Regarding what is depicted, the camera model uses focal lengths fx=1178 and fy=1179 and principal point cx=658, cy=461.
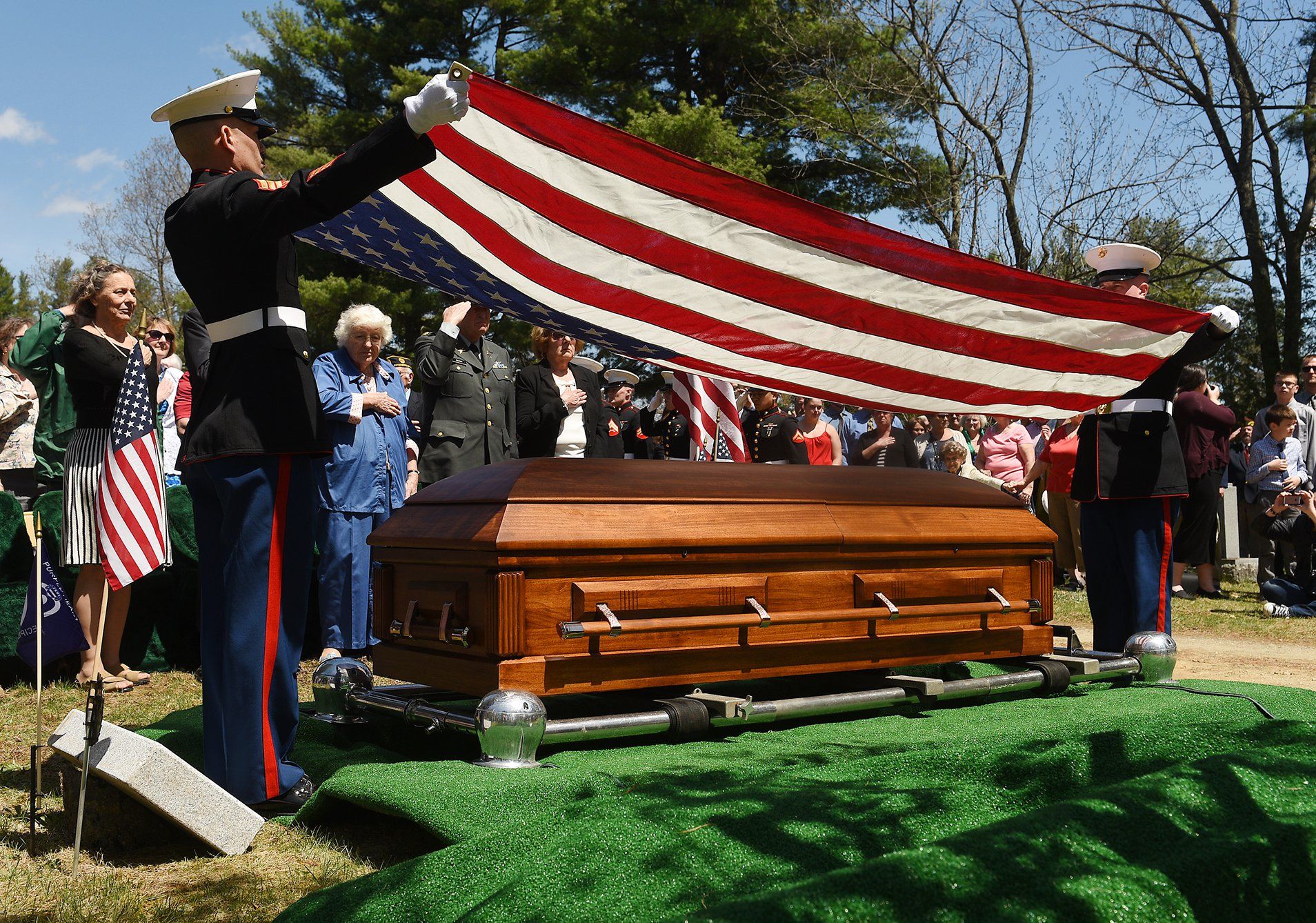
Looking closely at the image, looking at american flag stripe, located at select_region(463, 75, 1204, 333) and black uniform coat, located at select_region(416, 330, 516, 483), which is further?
black uniform coat, located at select_region(416, 330, 516, 483)

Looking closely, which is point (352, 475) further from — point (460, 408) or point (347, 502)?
point (460, 408)

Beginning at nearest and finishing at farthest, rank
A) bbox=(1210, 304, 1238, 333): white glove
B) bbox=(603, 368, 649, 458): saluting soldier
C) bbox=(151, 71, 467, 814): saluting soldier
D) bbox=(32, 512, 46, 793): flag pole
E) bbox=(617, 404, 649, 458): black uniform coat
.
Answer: bbox=(32, 512, 46, 793): flag pole → bbox=(151, 71, 467, 814): saluting soldier → bbox=(1210, 304, 1238, 333): white glove → bbox=(603, 368, 649, 458): saluting soldier → bbox=(617, 404, 649, 458): black uniform coat

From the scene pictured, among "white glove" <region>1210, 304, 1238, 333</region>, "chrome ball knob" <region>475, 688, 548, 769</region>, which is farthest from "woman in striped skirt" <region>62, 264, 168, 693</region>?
"white glove" <region>1210, 304, 1238, 333</region>

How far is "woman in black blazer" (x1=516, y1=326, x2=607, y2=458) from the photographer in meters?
6.30

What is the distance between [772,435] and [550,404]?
3719 mm

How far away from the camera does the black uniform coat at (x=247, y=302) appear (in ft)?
10.8

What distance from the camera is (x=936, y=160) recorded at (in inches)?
817

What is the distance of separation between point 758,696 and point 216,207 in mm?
2488

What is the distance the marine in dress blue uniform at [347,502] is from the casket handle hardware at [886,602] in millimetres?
2593

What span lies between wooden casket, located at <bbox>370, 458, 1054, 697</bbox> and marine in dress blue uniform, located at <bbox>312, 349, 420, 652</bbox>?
67.7 inches

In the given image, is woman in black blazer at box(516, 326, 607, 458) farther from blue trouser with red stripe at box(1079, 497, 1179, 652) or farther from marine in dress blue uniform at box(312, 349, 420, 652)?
blue trouser with red stripe at box(1079, 497, 1179, 652)

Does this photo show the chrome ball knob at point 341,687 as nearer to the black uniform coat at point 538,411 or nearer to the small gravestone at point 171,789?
the small gravestone at point 171,789

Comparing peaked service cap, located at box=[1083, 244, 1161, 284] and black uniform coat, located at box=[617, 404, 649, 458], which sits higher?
peaked service cap, located at box=[1083, 244, 1161, 284]

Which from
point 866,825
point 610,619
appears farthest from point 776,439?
point 866,825
